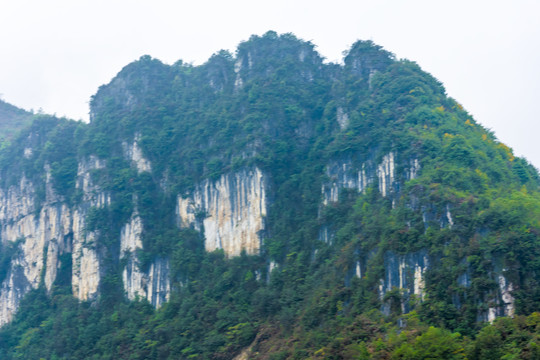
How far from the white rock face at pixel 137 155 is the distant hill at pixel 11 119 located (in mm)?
16535

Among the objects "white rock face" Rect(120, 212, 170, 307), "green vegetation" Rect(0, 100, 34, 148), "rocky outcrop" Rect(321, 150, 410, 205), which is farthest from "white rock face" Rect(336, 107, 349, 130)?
"green vegetation" Rect(0, 100, 34, 148)

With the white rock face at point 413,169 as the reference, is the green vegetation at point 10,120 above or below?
above

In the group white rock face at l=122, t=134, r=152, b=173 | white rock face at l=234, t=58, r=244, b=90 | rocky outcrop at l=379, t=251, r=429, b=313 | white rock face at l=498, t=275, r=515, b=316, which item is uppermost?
white rock face at l=234, t=58, r=244, b=90

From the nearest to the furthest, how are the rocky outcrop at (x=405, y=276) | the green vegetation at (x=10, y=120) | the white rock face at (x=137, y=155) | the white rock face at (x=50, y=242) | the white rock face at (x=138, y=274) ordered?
the rocky outcrop at (x=405, y=276)
the white rock face at (x=138, y=274)
the white rock face at (x=50, y=242)
the white rock face at (x=137, y=155)
the green vegetation at (x=10, y=120)

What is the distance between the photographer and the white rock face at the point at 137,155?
4716cm

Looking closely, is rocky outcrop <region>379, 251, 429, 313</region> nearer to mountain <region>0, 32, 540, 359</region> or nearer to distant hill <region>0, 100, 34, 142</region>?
mountain <region>0, 32, 540, 359</region>

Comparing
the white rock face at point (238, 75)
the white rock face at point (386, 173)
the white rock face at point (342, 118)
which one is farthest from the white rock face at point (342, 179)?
the white rock face at point (238, 75)

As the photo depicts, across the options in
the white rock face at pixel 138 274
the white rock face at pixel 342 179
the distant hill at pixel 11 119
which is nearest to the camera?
the white rock face at pixel 342 179

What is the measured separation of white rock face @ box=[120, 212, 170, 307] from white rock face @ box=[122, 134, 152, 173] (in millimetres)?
3842

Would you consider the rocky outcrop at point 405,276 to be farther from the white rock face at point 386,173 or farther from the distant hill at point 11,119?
the distant hill at point 11,119

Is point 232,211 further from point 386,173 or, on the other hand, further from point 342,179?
point 386,173

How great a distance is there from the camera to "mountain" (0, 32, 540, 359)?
93.9 feet

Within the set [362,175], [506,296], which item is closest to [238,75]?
[362,175]

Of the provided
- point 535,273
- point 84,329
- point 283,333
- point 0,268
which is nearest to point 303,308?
point 283,333
